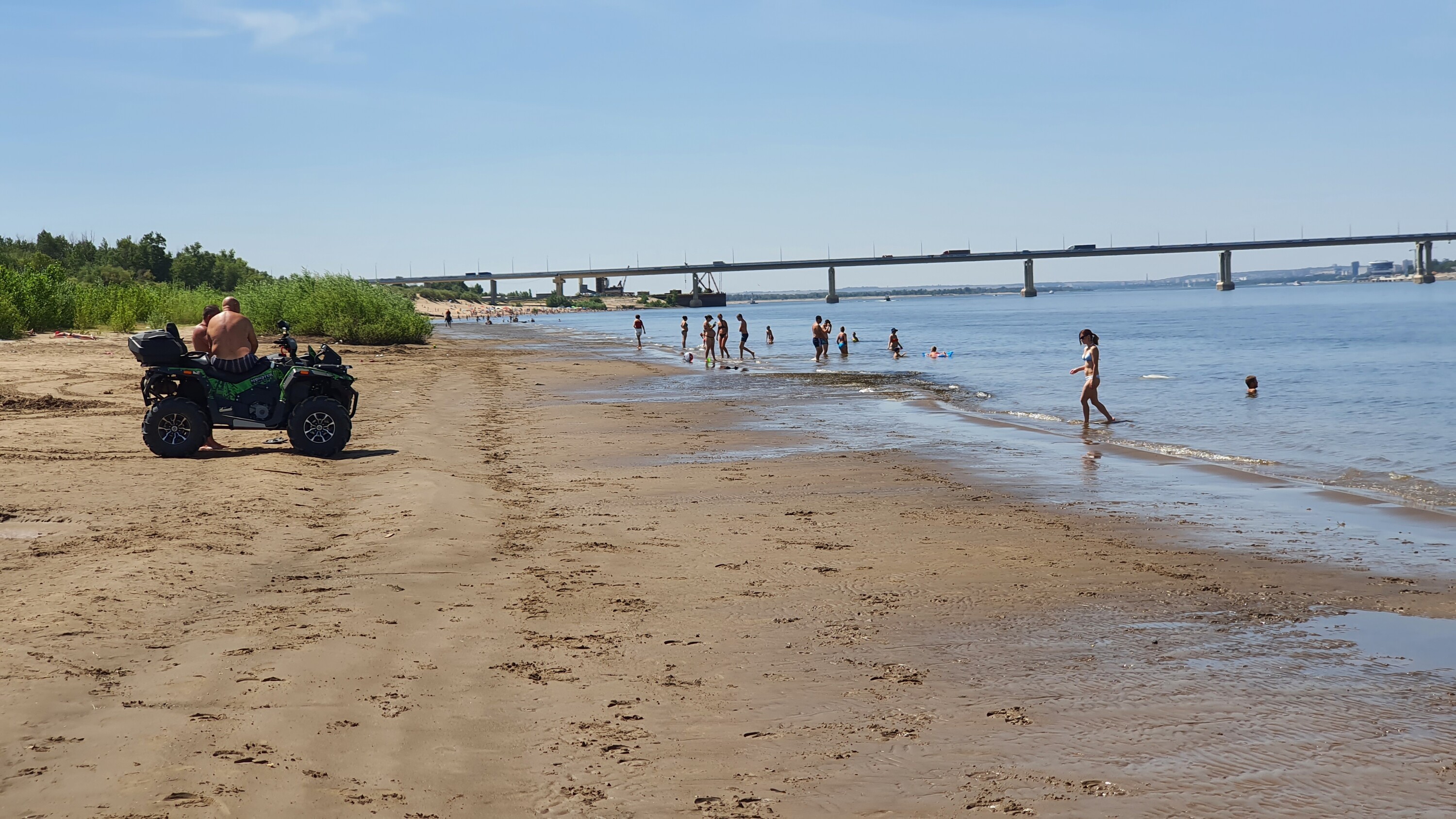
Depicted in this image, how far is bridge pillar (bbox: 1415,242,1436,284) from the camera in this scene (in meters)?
180

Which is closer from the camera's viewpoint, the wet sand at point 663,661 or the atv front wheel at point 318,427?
the wet sand at point 663,661

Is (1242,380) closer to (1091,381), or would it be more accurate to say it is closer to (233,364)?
(1091,381)

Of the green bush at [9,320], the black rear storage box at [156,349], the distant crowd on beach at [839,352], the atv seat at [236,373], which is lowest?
the distant crowd on beach at [839,352]

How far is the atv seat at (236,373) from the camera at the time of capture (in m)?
13.7

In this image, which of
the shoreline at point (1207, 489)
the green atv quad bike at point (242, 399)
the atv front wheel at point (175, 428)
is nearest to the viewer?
the shoreline at point (1207, 489)

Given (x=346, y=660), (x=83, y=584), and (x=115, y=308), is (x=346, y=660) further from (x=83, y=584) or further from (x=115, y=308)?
(x=115, y=308)

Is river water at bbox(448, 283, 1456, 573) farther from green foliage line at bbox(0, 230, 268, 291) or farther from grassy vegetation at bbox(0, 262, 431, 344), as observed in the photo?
green foliage line at bbox(0, 230, 268, 291)

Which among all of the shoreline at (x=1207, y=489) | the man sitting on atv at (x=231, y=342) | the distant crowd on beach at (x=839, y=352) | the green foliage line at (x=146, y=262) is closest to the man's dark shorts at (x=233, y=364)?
the man sitting on atv at (x=231, y=342)

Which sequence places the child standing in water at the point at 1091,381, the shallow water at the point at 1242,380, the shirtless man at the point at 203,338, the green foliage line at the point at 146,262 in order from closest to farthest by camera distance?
the shirtless man at the point at 203,338
the shallow water at the point at 1242,380
the child standing in water at the point at 1091,381
the green foliage line at the point at 146,262

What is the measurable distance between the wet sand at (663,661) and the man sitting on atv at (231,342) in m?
2.08

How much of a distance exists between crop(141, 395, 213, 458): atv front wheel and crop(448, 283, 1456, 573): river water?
915 cm

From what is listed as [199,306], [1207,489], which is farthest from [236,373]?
[199,306]

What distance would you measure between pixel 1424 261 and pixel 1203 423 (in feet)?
653

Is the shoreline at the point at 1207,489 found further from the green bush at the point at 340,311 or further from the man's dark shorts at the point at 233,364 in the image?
Result: the green bush at the point at 340,311
